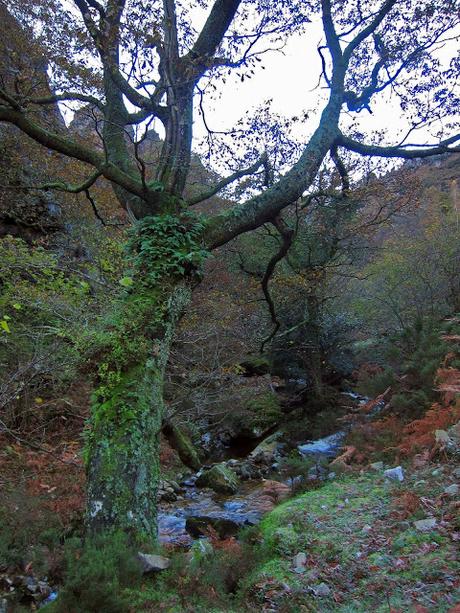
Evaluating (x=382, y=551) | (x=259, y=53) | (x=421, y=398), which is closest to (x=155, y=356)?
(x=382, y=551)

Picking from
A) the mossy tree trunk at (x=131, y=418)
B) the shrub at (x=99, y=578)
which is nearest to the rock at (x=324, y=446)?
the mossy tree trunk at (x=131, y=418)

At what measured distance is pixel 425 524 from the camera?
3.41 m

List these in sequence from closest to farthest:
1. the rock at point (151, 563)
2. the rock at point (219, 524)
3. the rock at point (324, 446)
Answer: the rock at point (151, 563)
the rock at point (219, 524)
the rock at point (324, 446)

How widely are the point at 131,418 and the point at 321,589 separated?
79.8 inches

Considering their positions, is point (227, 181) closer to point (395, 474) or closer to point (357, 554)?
point (395, 474)

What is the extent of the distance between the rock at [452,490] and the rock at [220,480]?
497cm

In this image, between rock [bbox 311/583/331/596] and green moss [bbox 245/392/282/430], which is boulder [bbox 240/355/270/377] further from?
rock [bbox 311/583/331/596]

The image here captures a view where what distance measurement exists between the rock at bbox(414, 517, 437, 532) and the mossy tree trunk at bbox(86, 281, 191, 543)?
2201mm

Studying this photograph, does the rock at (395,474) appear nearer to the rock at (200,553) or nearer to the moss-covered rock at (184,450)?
the rock at (200,553)

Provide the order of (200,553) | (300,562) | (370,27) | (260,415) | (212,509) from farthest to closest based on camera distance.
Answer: (260,415) < (212,509) < (370,27) < (200,553) < (300,562)

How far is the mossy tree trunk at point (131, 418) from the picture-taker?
3.40 meters

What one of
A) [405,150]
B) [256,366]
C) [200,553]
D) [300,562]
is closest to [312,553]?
[300,562]

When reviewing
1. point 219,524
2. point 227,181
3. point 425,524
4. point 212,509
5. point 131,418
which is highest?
point 227,181

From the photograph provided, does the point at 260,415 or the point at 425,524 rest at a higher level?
the point at 425,524
